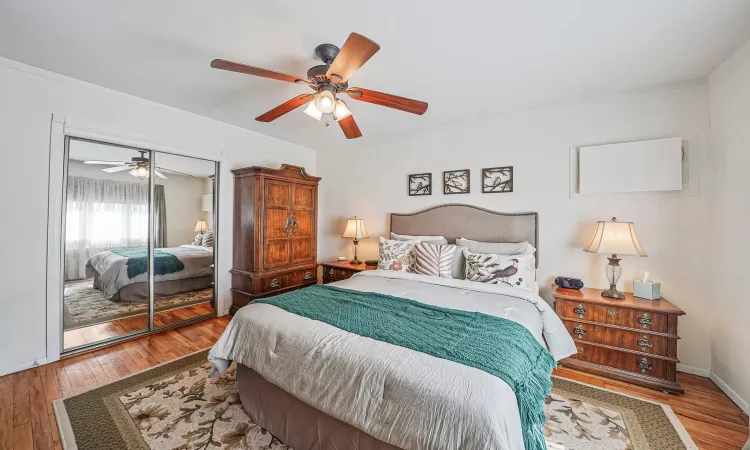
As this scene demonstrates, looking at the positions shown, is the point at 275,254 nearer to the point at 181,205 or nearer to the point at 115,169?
the point at 181,205

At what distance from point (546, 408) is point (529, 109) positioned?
2.73m

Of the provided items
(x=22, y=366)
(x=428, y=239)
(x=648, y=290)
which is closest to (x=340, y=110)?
(x=428, y=239)

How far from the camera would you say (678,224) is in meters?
2.51

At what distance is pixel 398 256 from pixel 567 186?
6.05ft

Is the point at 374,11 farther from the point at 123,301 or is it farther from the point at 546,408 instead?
the point at 123,301

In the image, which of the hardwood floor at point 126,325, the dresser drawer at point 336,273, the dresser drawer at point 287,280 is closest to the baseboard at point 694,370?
the dresser drawer at point 336,273

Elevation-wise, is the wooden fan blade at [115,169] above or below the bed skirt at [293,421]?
above

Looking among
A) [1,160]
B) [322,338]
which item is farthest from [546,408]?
[1,160]

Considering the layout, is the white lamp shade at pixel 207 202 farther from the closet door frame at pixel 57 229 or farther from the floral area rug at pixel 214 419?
the floral area rug at pixel 214 419

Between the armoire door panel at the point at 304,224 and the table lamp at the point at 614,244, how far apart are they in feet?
10.9

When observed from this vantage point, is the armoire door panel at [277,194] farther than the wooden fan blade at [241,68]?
Yes

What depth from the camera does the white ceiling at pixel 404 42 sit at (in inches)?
65.5

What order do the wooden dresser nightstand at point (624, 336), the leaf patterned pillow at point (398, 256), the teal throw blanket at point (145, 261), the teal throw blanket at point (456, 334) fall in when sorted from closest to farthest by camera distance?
1. the teal throw blanket at point (456, 334)
2. the wooden dresser nightstand at point (624, 336)
3. the teal throw blanket at point (145, 261)
4. the leaf patterned pillow at point (398, 256)

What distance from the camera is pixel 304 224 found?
425 centimetres
